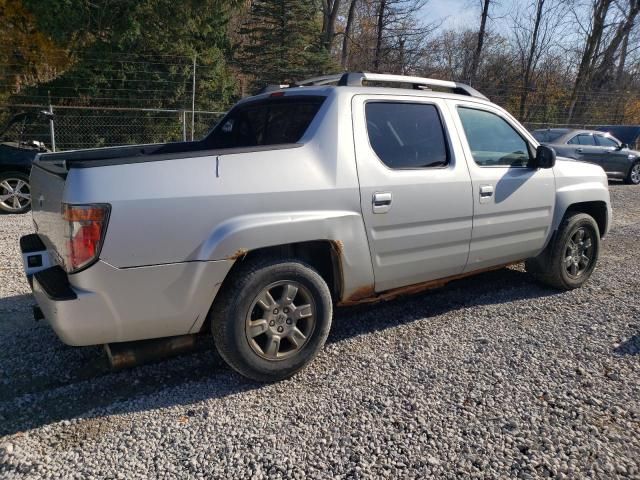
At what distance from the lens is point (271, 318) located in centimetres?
303

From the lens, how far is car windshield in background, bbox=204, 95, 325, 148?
138 inches

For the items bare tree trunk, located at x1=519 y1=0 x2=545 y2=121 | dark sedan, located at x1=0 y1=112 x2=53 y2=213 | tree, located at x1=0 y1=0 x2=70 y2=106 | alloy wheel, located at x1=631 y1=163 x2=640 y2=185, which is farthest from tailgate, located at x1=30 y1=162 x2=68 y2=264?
bare tree trunk, located at x1=519 y1=0 x2=545 y2=121

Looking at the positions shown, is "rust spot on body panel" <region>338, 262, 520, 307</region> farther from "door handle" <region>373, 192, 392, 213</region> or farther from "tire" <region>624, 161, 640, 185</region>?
"tire" <region>624, 161, 640, 185</region>

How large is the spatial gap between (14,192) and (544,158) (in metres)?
7.58

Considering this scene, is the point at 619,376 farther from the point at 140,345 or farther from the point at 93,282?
the point at 93,282

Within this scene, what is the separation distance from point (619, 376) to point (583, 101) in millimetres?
22482

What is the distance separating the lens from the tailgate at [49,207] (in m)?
2.65

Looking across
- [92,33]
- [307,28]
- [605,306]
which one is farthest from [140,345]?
[307,28]

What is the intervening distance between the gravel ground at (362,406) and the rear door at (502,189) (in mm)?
631

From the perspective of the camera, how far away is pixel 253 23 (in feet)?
74.6

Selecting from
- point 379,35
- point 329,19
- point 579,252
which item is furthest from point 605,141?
point 329,19

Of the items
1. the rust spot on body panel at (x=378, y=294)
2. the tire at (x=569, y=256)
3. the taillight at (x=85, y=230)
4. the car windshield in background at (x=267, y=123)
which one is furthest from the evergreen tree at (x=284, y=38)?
the taillight at (x=85, y=230)

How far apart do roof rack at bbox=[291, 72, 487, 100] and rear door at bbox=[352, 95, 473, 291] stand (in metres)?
0.21

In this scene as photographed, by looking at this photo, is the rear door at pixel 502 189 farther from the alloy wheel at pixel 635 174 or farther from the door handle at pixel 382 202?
the alloy wheel at pixel 635 174
